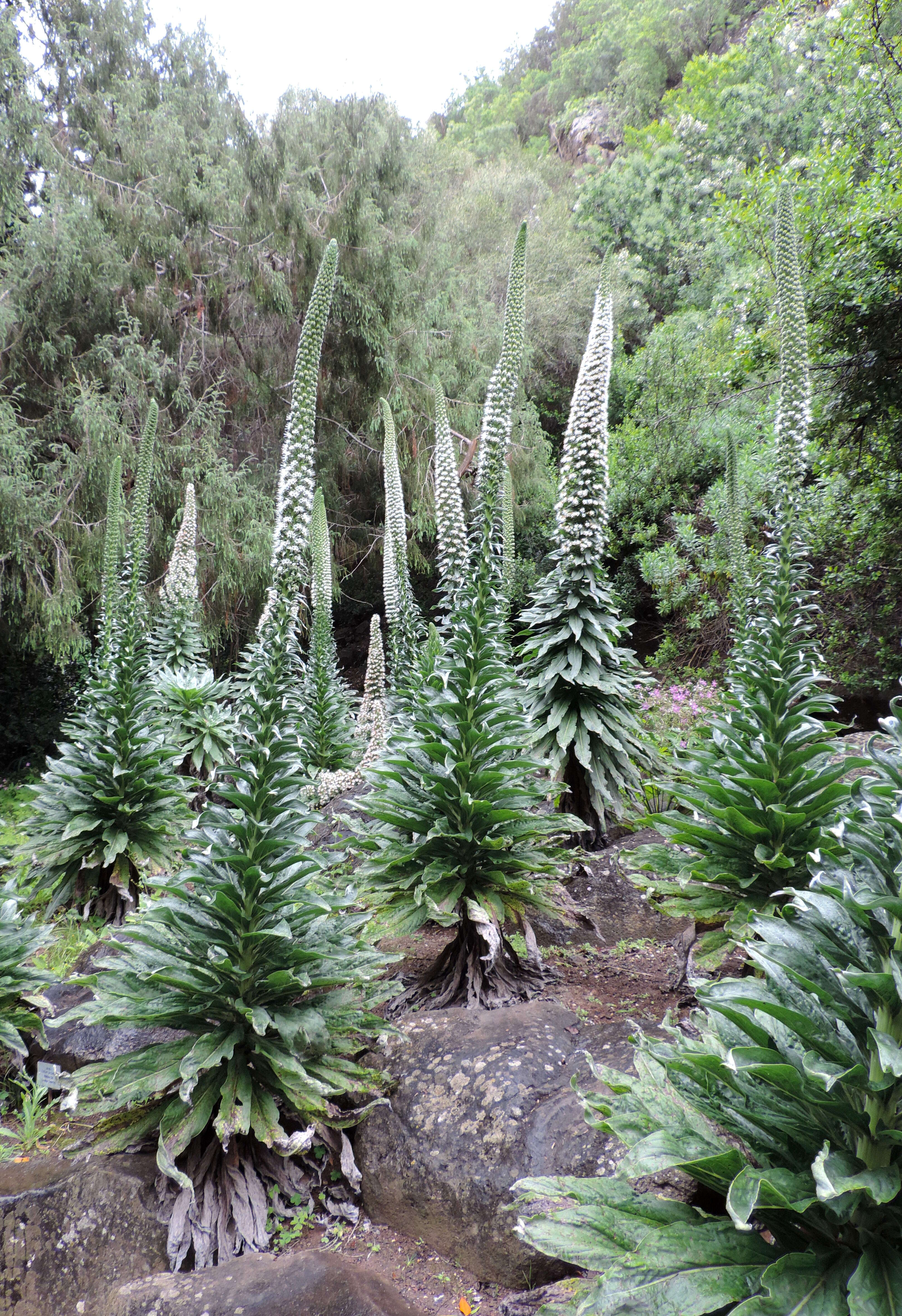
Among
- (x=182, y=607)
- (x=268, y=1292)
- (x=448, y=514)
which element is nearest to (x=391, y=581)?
(x=448, y=514)

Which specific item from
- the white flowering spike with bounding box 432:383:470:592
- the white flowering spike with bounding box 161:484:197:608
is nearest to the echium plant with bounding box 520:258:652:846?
the white flowering spike with bounding box 432:383:470:592

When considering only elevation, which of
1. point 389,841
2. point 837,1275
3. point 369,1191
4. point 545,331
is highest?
point 545,331

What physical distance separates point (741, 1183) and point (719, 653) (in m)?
11.0

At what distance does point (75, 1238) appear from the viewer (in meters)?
2.49

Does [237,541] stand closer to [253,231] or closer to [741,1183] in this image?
[253,231]

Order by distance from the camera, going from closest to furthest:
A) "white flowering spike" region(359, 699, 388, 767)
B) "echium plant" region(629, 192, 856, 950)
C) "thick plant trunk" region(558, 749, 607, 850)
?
1. "echium plant" region(629, 192, 856, 950)
2. "thick plant trunk" region(558, 749, 607, 850)
3. "white flowering spike" region(359, 699, 388, 767)

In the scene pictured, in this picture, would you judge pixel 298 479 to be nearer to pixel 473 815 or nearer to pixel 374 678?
pixel 473 815

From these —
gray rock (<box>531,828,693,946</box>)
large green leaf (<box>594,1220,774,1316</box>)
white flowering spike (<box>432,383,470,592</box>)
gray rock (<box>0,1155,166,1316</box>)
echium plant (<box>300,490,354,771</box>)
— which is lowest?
gray rock (<box>0,1155,166,1316</box>)

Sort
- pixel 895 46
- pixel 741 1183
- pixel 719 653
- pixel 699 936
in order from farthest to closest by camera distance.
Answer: pixel 719 653 → pixel 895 46 → pixel 699 936 → pixel 741 1183

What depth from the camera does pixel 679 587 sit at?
12922mm

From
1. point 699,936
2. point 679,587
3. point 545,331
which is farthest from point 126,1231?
point 545,331

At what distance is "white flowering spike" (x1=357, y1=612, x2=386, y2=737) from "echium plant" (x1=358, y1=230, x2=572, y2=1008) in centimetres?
353

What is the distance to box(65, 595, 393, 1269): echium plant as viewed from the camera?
2654mm

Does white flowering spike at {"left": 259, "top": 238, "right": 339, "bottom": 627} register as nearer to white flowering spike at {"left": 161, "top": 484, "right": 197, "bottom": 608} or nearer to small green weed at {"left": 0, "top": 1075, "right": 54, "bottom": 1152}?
small green weed at {"left": 0, "top": 1075, "right": 54, "bottom": 1152}
